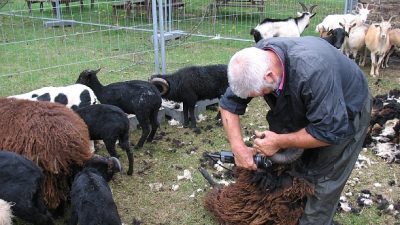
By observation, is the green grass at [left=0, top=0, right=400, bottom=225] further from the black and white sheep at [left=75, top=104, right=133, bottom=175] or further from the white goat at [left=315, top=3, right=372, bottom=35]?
the white goat at [left=315, top=3, right=372, bottom=35]

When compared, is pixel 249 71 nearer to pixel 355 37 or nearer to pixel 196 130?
pixel 196 130

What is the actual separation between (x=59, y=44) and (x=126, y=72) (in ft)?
12.3

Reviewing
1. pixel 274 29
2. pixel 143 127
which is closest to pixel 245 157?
pixel 143 127

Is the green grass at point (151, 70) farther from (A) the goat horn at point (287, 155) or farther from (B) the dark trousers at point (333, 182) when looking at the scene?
(A) the goat horn at point (287, 155)

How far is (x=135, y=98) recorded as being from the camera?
5.57 m

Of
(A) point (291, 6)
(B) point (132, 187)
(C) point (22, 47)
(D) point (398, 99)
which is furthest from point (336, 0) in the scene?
(B) point (132, 187)

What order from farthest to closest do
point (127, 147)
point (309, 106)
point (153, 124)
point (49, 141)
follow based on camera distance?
→ point (153, 124) → point (127, 147) → point (49, 141) → point (309, 106)

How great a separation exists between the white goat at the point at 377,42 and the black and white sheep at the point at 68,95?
21.8ft

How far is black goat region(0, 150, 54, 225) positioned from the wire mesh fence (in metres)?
4.25

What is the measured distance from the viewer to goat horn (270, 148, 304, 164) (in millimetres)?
3318

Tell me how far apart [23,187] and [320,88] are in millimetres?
2421

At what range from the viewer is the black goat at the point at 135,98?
5.58 m

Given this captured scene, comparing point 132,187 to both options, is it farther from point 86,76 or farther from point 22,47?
point 22,47

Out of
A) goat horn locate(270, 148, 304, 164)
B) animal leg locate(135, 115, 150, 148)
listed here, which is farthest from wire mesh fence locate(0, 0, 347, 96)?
goat horn locate(270, 148, 304, 164)
